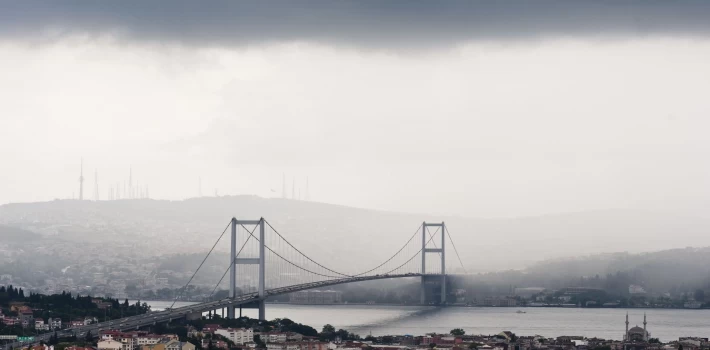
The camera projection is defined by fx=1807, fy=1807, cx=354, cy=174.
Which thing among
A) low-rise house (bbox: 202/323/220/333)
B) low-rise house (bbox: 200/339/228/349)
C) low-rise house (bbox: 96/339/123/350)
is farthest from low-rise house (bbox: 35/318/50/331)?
low-rise house (bbox: 96/339/123/350)

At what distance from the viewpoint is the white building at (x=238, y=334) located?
5322 centimetres

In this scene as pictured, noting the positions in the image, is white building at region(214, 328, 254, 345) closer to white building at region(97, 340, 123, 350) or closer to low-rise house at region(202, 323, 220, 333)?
low-rise house at region(202, 323, 220, 333)

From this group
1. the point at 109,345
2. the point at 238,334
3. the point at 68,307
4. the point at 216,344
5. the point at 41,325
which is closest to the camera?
the point at 109,345

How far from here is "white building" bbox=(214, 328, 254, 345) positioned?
175 ft

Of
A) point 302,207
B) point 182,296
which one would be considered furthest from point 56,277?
point 302,207

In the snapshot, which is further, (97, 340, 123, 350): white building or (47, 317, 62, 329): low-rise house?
(47, 317, 62, 329): low-rise house

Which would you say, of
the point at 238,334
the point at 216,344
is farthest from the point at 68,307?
the point at 216,344

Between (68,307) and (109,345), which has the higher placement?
(68,307)

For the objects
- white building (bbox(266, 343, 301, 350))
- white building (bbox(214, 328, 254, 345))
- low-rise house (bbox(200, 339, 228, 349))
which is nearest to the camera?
low-rise house (bbox(200, 339, 228, 349))

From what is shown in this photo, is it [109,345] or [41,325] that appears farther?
[41,325]

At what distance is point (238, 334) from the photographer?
177 ft

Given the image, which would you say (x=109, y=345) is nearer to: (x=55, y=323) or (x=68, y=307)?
(x=55, y=323)

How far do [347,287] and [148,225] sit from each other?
5675 centimetres

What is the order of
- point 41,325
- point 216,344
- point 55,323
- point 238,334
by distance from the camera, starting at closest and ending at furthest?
point 216,344, point 238,334, point 41,325, point 55,323
